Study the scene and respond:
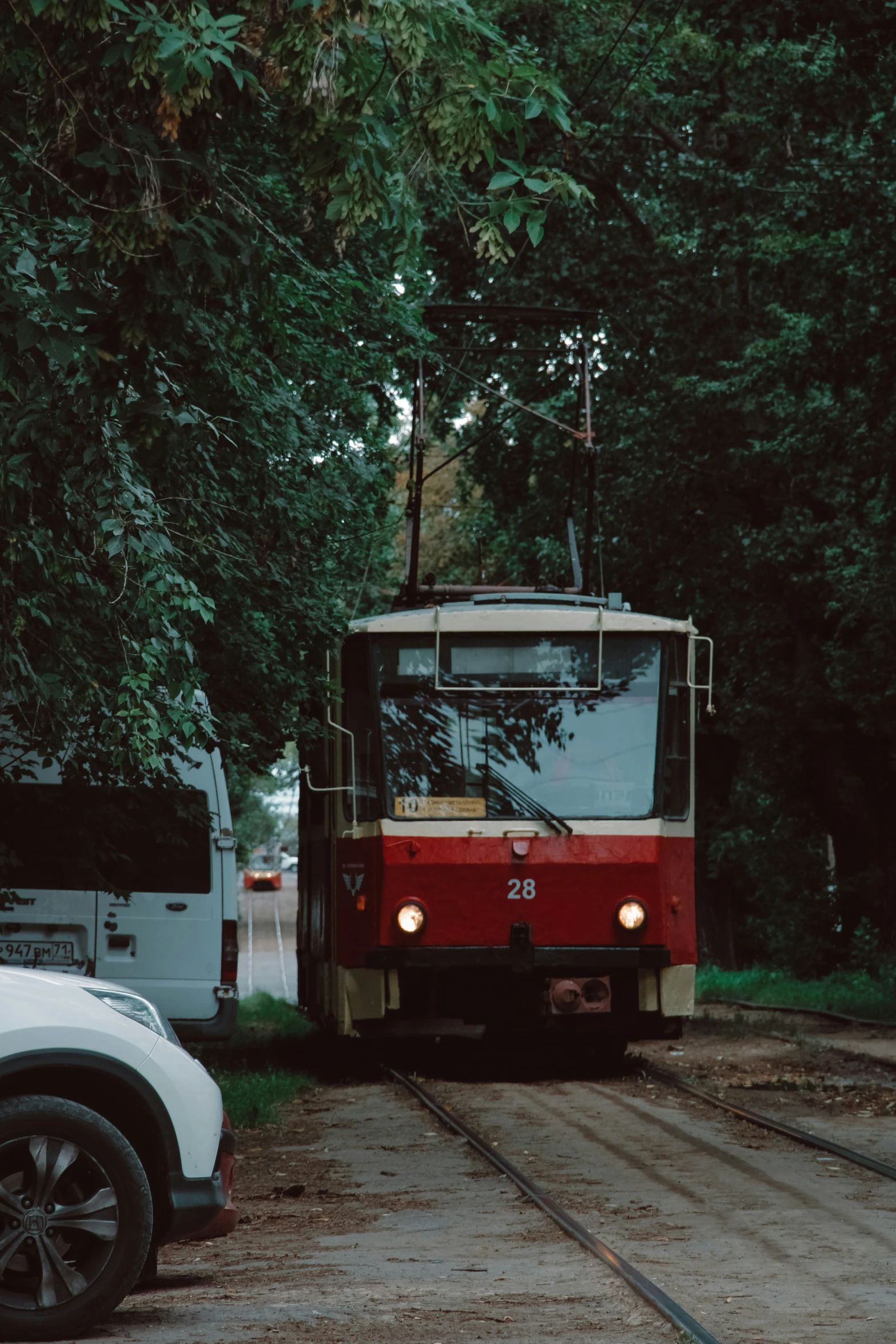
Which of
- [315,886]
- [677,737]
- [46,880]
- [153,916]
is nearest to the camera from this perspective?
[46,880]

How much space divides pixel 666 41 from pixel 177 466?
16.2 metres

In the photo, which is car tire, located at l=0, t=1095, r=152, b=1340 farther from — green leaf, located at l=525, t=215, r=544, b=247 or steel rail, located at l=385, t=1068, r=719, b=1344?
green leaf, located at l=525, t=215, r=544, b=247

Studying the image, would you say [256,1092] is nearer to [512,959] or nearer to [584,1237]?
[512,959]

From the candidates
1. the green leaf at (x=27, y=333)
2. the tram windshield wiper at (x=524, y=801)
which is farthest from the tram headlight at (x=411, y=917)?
the green leaf at (x=27, y=333)

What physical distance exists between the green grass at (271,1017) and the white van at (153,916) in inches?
298

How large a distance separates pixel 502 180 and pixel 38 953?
8094 millimetres

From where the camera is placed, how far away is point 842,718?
27.1 metres

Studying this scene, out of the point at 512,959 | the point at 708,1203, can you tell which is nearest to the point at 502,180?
the point at 708,1203

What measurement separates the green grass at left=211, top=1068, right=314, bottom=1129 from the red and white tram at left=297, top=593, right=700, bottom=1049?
2.46ft

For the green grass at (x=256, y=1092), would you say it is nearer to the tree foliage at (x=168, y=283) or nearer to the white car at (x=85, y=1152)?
the tree foliage at (x=168, y=283)

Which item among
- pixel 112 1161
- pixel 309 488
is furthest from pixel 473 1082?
pixel 112 1161

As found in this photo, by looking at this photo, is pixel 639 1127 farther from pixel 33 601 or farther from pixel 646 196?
pixel 646 196

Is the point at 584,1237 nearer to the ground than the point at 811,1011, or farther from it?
farther from it

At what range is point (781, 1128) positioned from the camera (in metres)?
12.4
